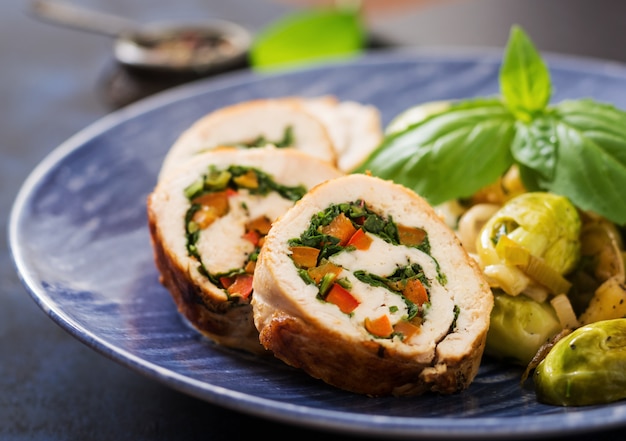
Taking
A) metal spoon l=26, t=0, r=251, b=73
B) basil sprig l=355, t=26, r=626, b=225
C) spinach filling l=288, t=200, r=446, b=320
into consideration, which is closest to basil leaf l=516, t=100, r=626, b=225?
basil sprig l=355, t=26, r=626, b=225

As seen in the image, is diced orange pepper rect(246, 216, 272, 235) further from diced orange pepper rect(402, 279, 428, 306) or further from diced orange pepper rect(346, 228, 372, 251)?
diced orange pepper rect(402, 279, 428, 306)

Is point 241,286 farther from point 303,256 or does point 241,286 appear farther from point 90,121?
point 90,121

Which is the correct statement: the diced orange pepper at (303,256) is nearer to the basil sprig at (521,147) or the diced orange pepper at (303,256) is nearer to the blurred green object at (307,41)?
the basil sprig at (521,147)

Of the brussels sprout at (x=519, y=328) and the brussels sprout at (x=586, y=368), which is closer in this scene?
the brussels sprout at (x=586, y=368)

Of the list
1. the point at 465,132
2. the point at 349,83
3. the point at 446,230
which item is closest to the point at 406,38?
the point at 349,83

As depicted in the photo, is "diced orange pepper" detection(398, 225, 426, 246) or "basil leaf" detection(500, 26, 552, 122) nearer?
"diced orange pepper" detection(398, 225, 426, 246)

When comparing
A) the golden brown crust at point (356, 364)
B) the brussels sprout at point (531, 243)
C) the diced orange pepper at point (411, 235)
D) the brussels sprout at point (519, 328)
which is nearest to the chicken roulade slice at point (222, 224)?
the golden brown crust at point (356, 364)

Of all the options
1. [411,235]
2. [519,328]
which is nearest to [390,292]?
[411,235]
